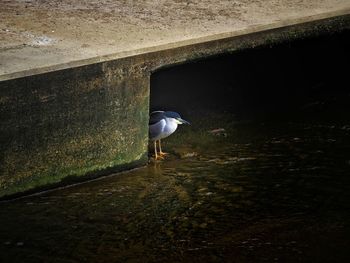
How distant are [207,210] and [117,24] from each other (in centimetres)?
185

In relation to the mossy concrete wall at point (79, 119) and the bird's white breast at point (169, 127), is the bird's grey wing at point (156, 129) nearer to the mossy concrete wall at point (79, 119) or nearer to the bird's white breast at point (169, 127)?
the bird's white breast at point (169, 127)

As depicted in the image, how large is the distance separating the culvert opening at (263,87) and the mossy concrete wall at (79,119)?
43.6 inches

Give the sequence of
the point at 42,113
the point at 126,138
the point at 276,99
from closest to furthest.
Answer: the point at 42,113 → the point at 126,138 → the point at 276,99

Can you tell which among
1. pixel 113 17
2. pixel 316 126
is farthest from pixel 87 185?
pixel 316 126

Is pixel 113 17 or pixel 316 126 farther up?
pixel 113 17

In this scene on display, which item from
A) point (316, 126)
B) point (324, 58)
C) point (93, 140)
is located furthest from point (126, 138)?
point (324, 58)

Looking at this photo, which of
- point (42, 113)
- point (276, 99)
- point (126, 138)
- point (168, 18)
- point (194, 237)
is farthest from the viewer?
point (276, 99)

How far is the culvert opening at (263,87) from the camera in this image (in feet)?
24.8

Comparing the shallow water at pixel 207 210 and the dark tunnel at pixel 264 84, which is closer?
the shallow water at pixel 207 210

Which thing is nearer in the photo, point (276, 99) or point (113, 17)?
point (113, 17)

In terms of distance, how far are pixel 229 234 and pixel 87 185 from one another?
1.21m

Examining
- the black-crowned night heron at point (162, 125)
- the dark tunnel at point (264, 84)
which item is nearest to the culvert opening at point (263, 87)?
the dark tunnel at point (264, 84)

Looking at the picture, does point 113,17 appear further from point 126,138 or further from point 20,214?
point 20,214

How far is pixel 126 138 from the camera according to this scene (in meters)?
6.27
